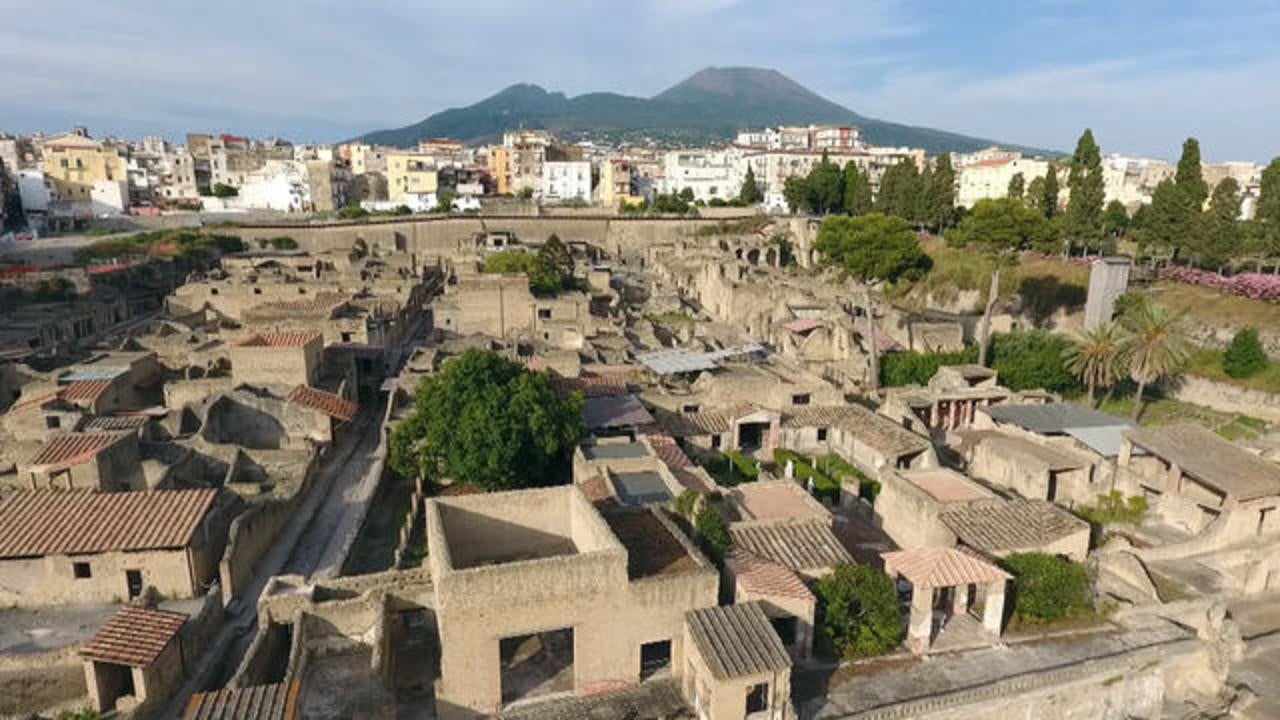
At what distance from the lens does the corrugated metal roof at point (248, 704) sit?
1223 centimetres

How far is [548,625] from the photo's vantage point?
1423 cm

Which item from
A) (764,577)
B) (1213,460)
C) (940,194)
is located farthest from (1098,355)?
(940,194)

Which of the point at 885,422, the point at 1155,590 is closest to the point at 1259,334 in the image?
the point at 885,422

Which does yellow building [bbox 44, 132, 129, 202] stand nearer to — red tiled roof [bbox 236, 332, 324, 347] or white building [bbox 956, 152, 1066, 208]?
red tiled roof [bbox 236, 332, 324, 347]

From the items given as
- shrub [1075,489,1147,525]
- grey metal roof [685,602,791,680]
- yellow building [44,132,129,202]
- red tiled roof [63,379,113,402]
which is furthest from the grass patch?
yellow building [44,132,129,202]

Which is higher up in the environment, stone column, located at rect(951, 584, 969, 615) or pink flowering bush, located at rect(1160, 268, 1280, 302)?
pink flowering bush, located at rect(1160, 268, 1280, 302)

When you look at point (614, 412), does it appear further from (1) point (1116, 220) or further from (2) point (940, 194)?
(1) point (1116, 220)

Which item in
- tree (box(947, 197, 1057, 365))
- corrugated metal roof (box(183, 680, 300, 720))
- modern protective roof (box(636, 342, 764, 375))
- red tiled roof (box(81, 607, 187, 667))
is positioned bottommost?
red tiled roof (box(81, 607, 187, 667))

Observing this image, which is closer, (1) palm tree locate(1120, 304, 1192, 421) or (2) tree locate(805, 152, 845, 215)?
(1) palm tree locate(1120, 304, 1192, 421)

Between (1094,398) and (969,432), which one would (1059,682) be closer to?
(969,432)

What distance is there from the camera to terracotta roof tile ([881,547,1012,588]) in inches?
654

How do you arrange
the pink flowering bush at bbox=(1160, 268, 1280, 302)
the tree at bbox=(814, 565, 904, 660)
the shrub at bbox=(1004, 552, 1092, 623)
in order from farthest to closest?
the pink flowering bush at bbox=(1160, 268, 1280, 302), the shrub at bbox=(1004, 552, 1092, 623), the tree at bbox=(814, 565, 904, 660)

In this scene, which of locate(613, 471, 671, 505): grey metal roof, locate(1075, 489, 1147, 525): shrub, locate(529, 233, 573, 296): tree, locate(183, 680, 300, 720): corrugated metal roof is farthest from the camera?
locate(529, 233, 573, 296): tree

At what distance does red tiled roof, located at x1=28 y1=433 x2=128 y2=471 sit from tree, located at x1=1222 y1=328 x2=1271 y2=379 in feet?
144
